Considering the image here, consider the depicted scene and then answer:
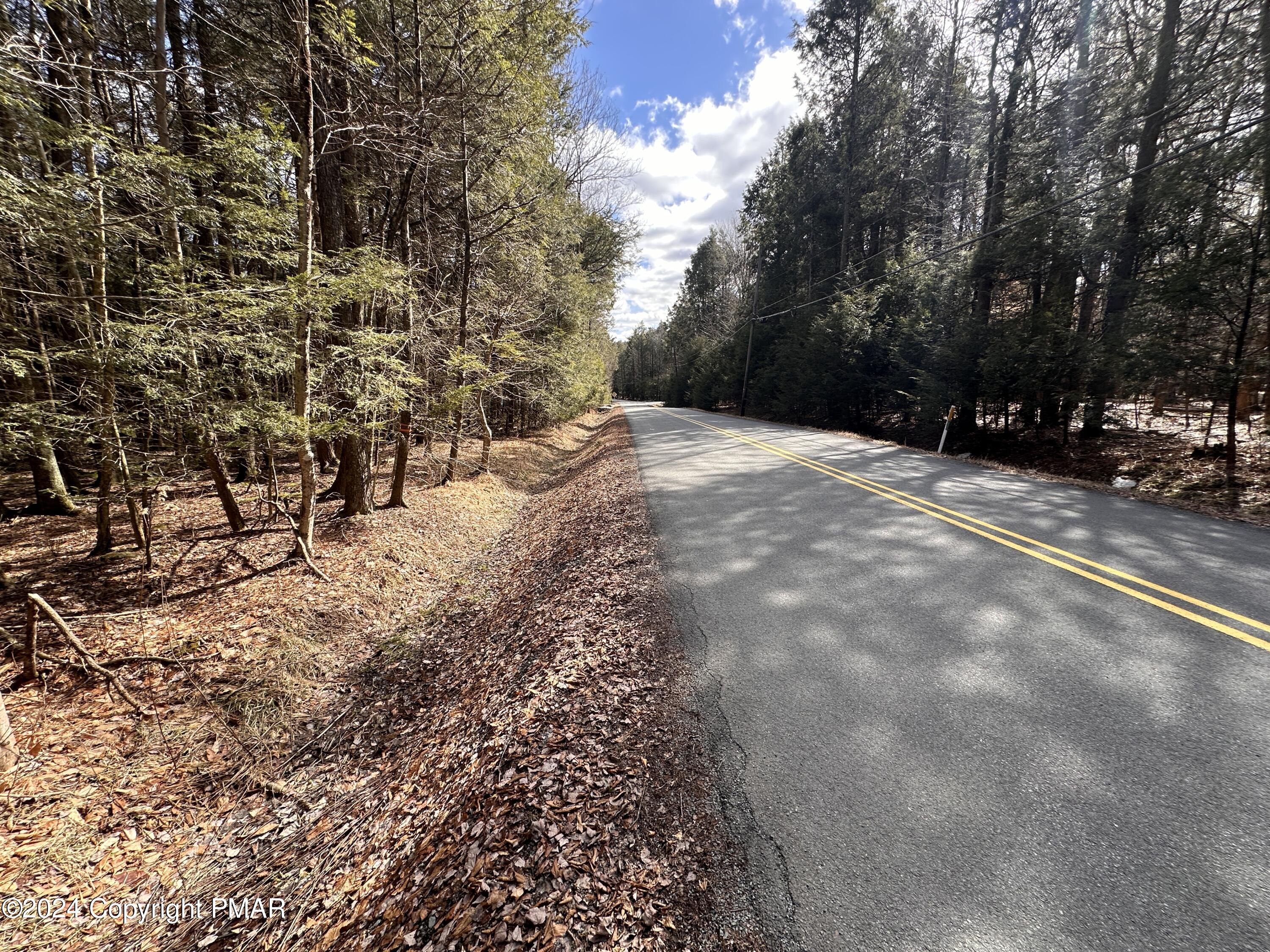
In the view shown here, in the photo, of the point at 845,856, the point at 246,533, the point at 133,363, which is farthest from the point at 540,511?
the point at 845,856

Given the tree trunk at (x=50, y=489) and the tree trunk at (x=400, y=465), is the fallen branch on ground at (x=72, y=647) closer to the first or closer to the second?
the tree trunk at (x=400, y=465)

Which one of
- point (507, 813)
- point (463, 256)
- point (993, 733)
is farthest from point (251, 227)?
point (993, 733)

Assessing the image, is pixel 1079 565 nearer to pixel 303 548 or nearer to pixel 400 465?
pixel 303 548

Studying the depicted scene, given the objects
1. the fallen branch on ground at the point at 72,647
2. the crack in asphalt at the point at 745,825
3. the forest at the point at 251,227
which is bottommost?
the fallen branch on ground at the point at 72,647

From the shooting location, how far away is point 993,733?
225 centimetres

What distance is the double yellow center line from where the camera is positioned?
9.93 ft

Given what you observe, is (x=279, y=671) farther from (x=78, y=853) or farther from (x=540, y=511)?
(x=540, y=511)

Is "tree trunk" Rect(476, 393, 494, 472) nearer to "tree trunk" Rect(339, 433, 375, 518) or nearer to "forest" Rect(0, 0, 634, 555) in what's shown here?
"forest" Rect(0, 0, 634, 555)

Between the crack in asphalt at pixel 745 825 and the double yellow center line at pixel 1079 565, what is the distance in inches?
131

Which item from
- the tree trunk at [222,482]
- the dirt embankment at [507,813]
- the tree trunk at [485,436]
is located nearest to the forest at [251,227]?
the tree trunk at [222,482]

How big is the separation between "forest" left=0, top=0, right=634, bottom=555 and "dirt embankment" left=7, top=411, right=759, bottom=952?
313cm

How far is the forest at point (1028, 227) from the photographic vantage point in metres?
8.45

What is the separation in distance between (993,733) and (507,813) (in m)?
2.39

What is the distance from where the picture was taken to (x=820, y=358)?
63.4ft
